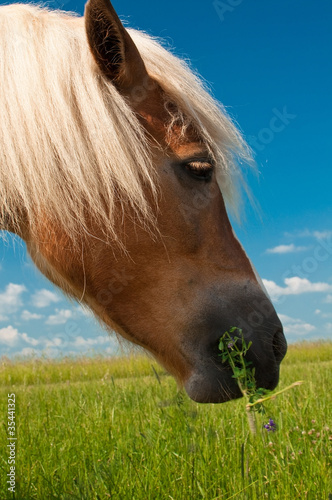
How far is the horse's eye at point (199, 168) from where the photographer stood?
84.3 inches

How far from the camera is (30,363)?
9.69 m

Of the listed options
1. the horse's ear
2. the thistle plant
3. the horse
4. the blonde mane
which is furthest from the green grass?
the horse's ear

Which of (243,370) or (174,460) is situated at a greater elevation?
(243,370)

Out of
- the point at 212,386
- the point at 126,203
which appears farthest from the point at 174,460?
the point at 126,203

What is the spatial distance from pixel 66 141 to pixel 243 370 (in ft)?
4.32

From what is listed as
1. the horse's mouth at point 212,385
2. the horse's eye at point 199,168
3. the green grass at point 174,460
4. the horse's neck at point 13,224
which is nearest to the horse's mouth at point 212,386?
the horse's mouth at point 212,385

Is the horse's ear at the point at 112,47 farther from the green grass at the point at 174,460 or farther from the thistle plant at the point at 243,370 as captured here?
the green grass at the point at 174,460

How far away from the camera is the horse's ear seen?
1965 millimetres

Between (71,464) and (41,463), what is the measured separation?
0.50ft

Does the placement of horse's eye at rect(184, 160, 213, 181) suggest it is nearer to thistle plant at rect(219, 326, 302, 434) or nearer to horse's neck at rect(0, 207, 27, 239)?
thistle plant at rect(219, 326, 302, 434)

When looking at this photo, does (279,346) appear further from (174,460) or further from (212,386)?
(174,460)

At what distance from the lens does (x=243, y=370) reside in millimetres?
1794

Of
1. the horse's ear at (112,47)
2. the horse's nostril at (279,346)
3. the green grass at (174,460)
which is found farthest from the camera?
the horse's nostril at (279,346)

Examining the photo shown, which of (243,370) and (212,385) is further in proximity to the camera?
(212,385)
